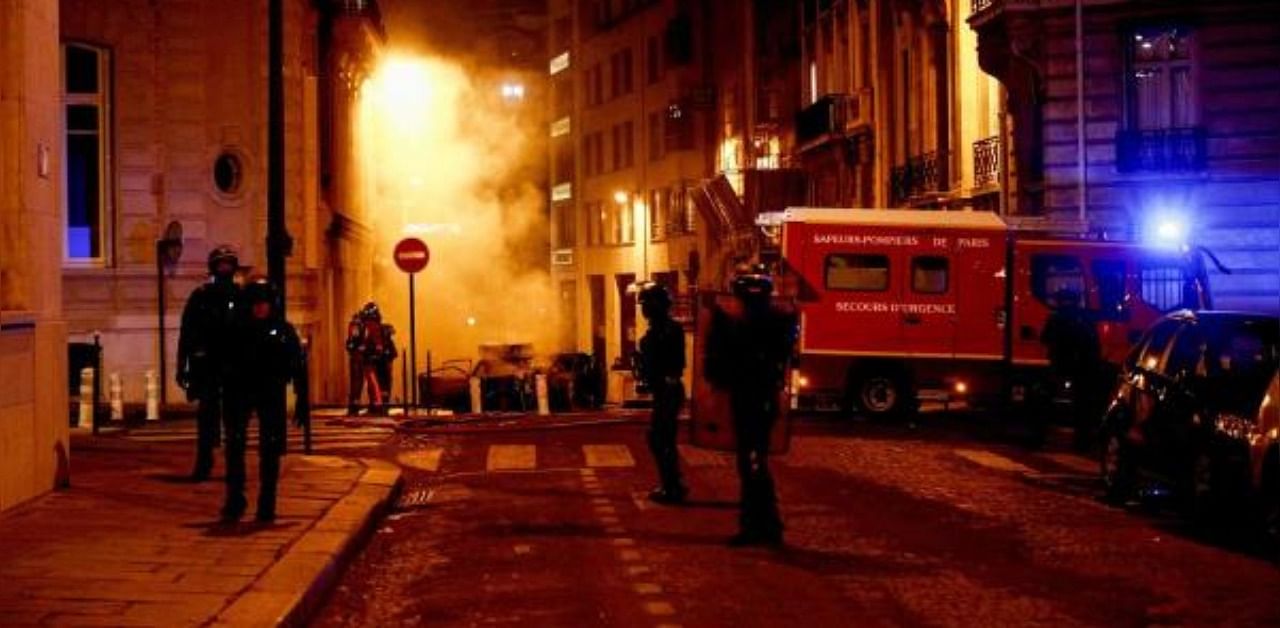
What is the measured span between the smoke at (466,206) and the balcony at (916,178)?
23923 millimetres

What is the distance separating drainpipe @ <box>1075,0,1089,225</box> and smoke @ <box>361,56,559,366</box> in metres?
32.0

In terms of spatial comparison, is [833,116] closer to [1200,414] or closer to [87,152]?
[87,152]

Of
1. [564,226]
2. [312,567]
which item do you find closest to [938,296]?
[312,567]

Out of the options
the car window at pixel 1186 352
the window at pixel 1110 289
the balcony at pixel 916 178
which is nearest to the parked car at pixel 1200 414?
the car window at pixel 1186 352

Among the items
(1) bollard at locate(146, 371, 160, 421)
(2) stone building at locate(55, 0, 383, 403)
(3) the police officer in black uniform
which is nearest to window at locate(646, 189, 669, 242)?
(2) stone building at locate(55, 0, 383, 403)

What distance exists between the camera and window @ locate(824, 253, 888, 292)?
25094mm

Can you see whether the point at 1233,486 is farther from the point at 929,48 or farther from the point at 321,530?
the point at 929,48

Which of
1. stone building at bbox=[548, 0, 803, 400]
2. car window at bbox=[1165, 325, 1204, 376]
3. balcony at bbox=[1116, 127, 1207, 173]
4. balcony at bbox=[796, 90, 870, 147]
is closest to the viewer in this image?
car window at bbox=[1165, 325, 1204, 376]

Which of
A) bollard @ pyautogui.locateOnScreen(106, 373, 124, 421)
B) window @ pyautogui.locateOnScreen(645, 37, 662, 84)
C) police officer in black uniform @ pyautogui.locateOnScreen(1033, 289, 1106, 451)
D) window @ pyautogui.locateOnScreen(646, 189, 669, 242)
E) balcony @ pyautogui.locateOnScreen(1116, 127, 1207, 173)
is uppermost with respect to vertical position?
window @ pyautogui.locateOnScreen(645, 37, 662, 84)

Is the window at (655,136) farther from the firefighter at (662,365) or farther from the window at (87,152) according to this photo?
the firefighter at (662,365)

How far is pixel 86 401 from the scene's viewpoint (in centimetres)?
2353

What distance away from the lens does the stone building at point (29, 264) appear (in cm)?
1355

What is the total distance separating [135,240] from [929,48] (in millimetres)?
15809

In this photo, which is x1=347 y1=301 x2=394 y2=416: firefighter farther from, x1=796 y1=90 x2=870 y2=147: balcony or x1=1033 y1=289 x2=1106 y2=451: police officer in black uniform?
x1=796 y1=90 x2=870 y2=147: balcony
